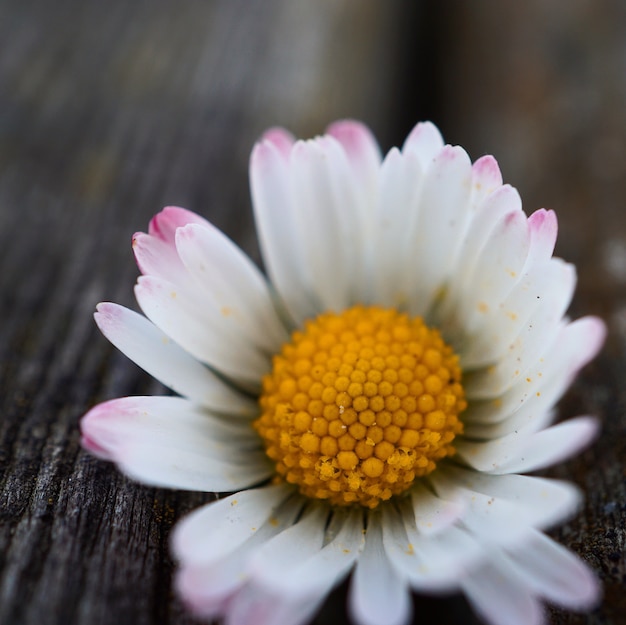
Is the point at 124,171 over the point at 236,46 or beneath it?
beneath

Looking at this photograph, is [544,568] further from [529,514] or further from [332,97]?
[332,97]

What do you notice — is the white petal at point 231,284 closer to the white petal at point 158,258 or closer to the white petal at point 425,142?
the white petal at point 158,258

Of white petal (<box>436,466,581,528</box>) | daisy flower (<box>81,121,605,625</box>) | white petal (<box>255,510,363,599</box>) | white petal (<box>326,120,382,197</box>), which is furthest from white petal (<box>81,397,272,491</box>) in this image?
white petal (<box>326,120,382,197</box>)

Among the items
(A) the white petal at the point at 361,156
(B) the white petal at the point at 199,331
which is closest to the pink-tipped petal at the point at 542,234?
(A) the white petal at the point at 361,156

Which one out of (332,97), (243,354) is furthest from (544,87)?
(243,354)

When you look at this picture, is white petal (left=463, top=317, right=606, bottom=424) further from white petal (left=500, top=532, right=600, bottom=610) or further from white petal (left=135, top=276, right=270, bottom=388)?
white petal (left=135, top=276, right=270, bottom=388)
